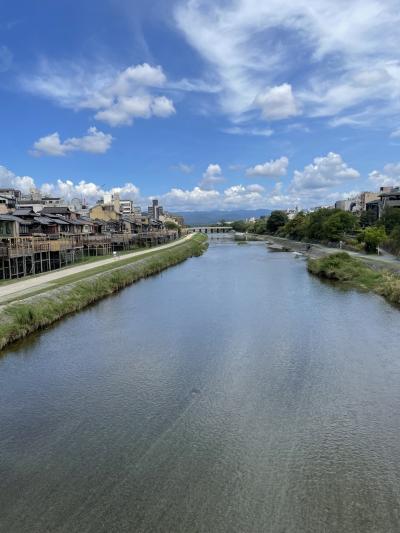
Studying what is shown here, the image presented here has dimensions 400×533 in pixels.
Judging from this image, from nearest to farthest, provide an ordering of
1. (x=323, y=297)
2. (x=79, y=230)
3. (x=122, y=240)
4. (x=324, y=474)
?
(x=324, y=474) < (x=323, y=297) < (x=79, y=230) < (x=122, y=240)

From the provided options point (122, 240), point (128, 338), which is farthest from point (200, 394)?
point (122, 240)

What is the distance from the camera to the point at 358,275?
37.6 meters

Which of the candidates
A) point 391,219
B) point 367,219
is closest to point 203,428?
point 391,219

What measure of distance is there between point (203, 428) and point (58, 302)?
622 inches

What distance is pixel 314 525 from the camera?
7832 mm

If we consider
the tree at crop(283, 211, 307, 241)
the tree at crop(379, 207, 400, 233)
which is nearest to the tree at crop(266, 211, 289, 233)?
the tree at crop(283, 211, 307, 241)

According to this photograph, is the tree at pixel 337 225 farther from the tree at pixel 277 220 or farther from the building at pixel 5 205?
the tree at pixel 277 220

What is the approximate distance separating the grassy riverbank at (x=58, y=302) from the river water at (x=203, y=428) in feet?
3.20

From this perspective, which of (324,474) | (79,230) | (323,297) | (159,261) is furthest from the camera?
(79,230)

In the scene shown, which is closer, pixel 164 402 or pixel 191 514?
pixel 191 514

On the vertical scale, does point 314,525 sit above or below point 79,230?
below

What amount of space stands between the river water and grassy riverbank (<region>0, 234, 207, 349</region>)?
3.20 ft

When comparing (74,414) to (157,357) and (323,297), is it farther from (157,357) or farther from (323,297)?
(323,297)

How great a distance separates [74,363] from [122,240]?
178 feet
